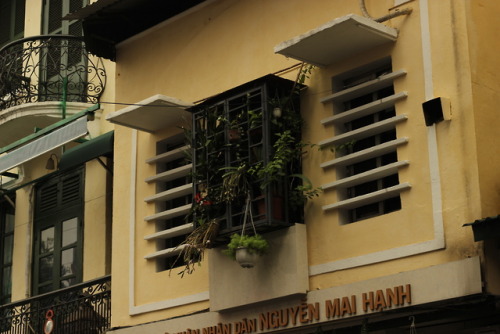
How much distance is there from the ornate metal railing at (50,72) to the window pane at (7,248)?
2411 mm

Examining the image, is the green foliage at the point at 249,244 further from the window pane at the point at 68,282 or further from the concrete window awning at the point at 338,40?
the window pane at the point at 68,282

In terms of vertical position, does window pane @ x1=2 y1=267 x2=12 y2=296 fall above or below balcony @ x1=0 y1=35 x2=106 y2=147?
below

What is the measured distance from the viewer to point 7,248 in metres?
21.0

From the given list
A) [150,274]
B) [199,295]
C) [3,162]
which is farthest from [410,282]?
[3,162]

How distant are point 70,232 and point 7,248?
7.22 feet

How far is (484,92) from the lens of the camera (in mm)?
12906

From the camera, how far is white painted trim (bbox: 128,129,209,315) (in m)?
15.4

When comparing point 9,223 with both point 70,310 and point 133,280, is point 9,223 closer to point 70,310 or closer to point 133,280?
point 70,310

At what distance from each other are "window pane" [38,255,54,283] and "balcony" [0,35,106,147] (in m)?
2.27

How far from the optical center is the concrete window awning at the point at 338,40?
43.9 feet

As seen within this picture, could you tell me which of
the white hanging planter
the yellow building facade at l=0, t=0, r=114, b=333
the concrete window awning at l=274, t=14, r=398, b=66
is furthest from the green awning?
the concrete window awning at l=274, t=14, r=398, b=66

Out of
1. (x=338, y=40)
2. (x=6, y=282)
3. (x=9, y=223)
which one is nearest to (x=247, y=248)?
(x=338, y=40)

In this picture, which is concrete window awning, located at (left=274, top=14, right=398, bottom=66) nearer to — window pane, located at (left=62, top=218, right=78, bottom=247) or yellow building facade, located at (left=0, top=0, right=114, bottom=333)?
yellow building facade, located at (left=0, top=0, right=114, bottom=333)

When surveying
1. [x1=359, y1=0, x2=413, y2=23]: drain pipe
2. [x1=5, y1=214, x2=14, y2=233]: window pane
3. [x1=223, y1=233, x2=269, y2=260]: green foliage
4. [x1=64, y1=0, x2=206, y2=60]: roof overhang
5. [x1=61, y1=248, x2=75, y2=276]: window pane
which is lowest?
[x1=223, y1=233, x2=269, y2=260]: green foliage
